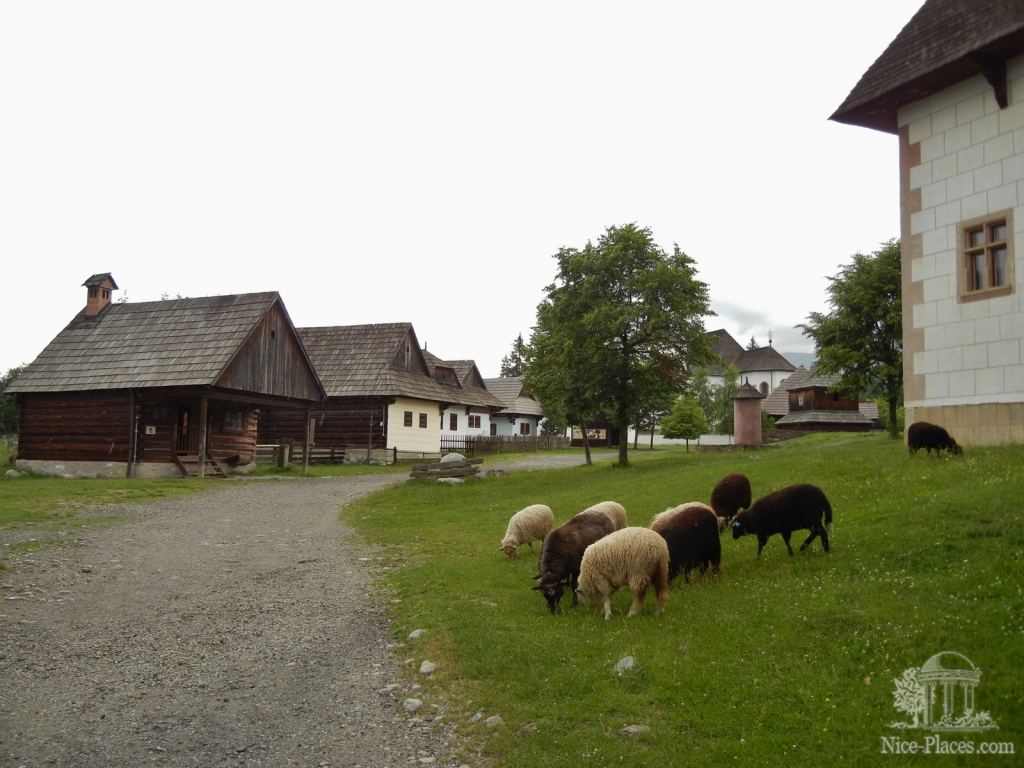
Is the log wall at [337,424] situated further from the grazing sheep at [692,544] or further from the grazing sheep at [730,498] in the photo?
the grazing sheep at [692,544]

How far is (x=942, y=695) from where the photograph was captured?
511cm

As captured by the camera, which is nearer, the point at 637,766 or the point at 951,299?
the point at 637,766

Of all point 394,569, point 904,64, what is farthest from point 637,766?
point 904,64

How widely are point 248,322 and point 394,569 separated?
65.9ft

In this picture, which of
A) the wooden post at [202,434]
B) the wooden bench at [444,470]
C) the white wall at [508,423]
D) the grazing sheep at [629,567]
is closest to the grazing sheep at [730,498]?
the grazing sheep at [629,567]

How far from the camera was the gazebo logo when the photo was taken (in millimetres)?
4785

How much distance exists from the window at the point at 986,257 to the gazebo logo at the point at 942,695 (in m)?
11.4

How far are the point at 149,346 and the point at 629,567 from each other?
88.3 ft

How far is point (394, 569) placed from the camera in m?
11.9

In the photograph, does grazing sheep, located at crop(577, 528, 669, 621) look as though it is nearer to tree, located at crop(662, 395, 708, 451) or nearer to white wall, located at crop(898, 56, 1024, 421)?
white wall, located at crop(898, 56, 1024, 421)

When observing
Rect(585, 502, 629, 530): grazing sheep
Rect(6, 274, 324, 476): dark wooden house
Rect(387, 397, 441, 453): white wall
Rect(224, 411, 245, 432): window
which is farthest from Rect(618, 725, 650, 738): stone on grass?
Rect(387, 397, 441, 453): white wall

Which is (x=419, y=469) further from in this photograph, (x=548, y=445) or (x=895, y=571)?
(x=548, y=445)

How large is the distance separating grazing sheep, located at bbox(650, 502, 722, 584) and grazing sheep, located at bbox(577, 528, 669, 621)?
2.64 ft

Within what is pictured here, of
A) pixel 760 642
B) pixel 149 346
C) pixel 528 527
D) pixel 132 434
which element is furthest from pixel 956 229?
pixel 149 346
